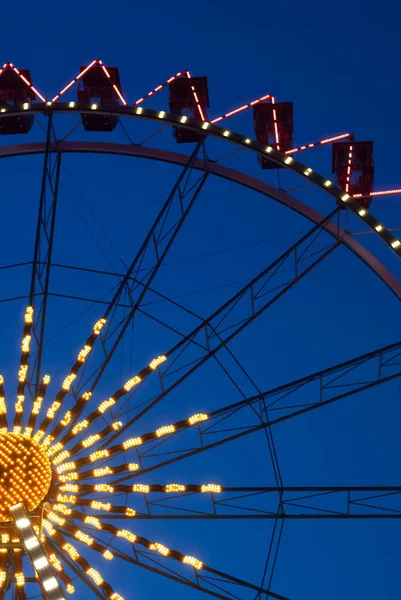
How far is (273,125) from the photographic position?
26.0 meters

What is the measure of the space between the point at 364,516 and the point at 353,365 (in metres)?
3.90

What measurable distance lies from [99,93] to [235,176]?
14.8 feet

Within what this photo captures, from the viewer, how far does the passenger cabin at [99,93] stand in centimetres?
2522

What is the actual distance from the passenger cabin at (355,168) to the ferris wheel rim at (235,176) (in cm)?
117

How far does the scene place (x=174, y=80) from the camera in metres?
26.4

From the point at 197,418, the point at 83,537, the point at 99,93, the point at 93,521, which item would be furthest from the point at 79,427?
the point at 99,93

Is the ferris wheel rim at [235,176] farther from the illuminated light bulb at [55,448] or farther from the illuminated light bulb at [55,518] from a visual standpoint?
the illuminated light bulb at [55,518]

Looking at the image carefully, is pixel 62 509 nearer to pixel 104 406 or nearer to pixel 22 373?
pixel 104 406

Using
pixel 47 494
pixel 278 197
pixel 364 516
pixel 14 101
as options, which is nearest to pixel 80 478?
pixel 47 494

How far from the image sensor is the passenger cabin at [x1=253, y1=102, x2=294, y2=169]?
2564cm

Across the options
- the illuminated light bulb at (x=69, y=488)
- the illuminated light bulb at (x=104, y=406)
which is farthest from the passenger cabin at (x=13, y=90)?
the illuminated light bulb at (x=69, y=488)

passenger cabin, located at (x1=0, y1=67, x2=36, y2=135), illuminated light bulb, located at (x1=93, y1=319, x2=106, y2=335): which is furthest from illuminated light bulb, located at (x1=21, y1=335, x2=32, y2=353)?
passenger cabin, located at (x1=0, y1=67, x2=36, y2=135)

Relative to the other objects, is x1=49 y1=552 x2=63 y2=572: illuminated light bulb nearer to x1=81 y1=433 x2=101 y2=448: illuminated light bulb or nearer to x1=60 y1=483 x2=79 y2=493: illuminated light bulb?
x1=60 y1=483 x2=79 y2=493: illuminated light bulb

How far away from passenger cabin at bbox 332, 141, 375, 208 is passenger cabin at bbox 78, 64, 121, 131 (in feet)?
20.2
